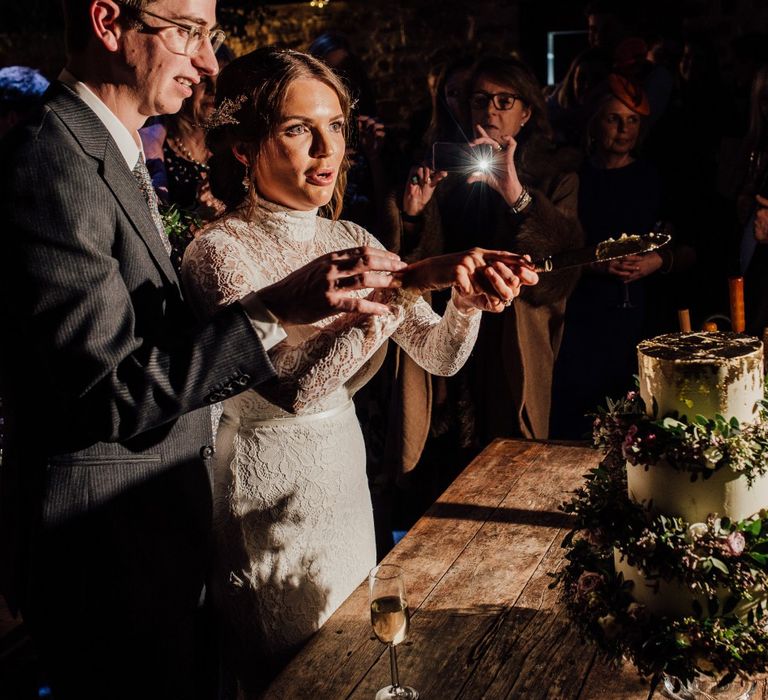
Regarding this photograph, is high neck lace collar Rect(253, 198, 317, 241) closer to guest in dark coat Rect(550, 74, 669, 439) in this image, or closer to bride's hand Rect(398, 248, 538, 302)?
bride's hand Rect(398, 248, 538, 302)

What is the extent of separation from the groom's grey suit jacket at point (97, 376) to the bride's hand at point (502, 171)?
76.1 inches

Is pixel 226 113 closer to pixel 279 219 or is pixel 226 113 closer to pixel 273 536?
pixel 279 219

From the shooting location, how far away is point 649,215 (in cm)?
368

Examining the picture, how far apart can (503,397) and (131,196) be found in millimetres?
2240

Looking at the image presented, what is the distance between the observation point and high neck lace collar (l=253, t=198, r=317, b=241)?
81.4 inches

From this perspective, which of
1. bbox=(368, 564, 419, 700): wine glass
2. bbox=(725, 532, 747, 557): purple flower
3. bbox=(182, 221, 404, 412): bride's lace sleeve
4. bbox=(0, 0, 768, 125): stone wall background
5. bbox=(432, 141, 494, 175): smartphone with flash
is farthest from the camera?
bbox=(0, 0, 768, 125): stone wall background

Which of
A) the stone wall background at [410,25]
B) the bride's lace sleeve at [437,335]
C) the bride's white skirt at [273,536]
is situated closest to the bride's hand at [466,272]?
the bride's lace sleeve at [437,335]

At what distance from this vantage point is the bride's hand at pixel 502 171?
3.33 metres

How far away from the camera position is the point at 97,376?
142cm

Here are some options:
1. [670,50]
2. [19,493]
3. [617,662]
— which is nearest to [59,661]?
[19,493]

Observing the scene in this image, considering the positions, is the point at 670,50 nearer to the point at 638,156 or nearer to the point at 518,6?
the point at 638,156

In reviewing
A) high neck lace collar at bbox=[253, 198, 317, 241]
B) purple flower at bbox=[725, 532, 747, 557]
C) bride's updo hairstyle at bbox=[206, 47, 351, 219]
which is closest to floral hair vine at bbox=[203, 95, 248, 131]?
bride's updo hairstyle at bbox=[206, 47, 351, 219]

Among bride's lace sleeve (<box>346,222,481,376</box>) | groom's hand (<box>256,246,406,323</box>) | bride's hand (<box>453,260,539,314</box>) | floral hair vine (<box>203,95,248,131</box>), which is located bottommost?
bride's lace sleeve (<box>346,222,481,376</box>)

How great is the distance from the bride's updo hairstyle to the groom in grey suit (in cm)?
32
